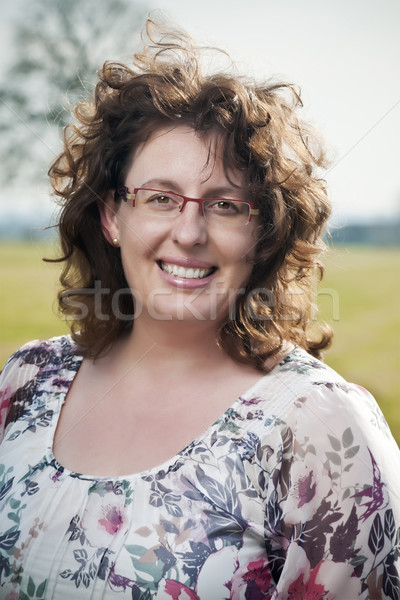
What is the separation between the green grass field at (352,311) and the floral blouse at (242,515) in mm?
7208

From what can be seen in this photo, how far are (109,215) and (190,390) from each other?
2.15ft

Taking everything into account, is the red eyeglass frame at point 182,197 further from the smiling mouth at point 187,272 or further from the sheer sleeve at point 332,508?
the sheer sleeve at point 332,508

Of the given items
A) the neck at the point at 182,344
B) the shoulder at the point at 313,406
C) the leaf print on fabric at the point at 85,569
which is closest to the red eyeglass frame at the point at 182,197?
the neck at the point at 182,344

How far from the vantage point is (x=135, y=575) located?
146 cm

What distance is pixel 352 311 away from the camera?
15.3 m

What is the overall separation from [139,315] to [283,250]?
0.52 metres

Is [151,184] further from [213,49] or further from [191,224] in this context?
[213,49]

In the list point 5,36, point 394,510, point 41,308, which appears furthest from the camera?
point 41,308

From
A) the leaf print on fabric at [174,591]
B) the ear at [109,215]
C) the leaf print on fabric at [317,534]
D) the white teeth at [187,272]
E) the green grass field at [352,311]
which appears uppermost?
the ear at [109,215]

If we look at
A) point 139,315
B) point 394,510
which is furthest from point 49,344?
point 394,510

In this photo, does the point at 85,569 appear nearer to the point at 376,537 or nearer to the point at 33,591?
the point at 33,591

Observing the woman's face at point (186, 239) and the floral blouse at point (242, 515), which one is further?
the woman's face at point (186, 239)

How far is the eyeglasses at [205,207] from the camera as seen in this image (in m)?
1.72

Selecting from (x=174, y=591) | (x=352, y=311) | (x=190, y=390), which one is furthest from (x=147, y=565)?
(x=352, y=311)
